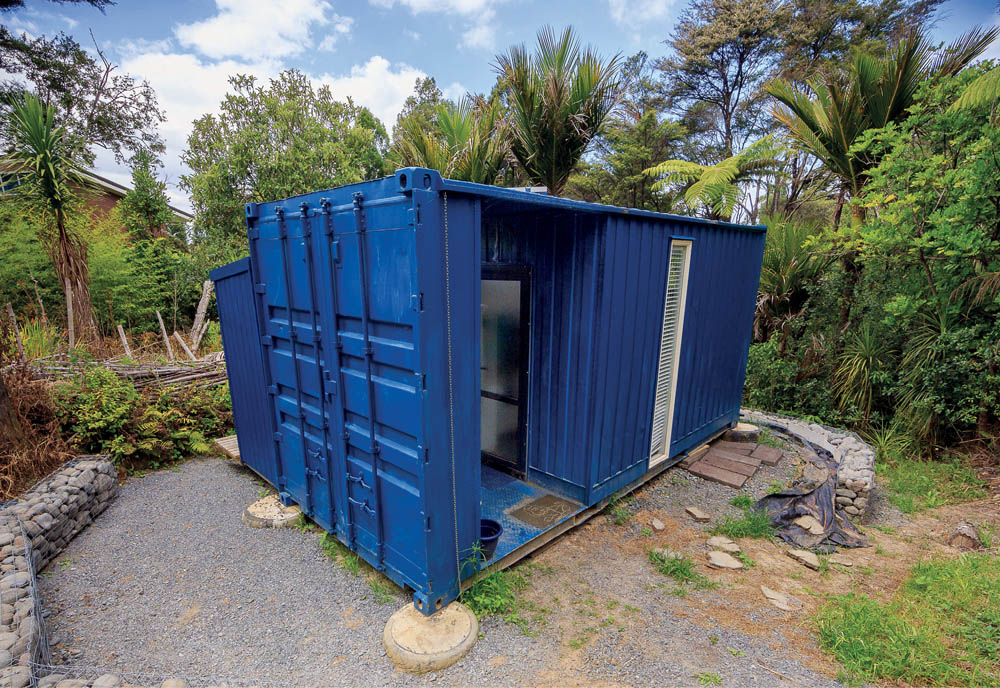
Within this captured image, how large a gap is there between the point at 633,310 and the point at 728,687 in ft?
9.17

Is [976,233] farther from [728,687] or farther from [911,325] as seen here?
[728,687]

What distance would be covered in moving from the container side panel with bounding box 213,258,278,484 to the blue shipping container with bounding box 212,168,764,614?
3cm

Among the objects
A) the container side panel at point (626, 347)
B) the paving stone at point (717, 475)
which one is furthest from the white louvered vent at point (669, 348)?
the paving stone at point (717, 475)

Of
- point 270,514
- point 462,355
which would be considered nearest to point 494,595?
point 462,355

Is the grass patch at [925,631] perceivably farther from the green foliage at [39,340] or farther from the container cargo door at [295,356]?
the green foliage at [39,340]

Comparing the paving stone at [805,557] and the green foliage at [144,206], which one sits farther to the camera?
the green foliage at [144,206]

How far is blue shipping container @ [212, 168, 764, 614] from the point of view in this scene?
2717 millimetres

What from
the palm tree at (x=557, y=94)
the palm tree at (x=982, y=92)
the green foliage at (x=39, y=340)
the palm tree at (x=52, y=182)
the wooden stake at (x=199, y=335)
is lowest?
the wooden stake at (x=199, y=335)

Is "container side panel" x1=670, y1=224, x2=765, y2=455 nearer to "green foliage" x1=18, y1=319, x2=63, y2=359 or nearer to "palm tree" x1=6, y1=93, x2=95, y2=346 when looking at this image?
"green foliage" x1=18, y1=319, x2=63, y2=359

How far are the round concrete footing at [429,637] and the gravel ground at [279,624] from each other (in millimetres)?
59

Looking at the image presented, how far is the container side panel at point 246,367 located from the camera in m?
4.32

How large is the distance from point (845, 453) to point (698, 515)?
8.75ft

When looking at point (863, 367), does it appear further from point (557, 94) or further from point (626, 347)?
point (557, 94)

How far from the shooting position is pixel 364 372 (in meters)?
3.04
